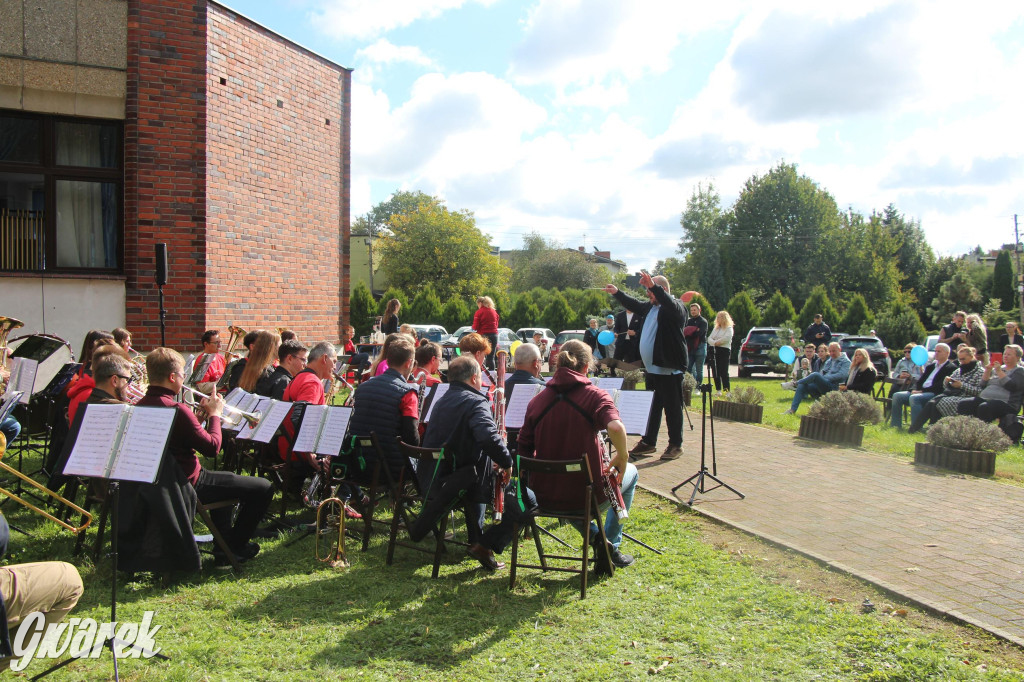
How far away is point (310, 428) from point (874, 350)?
19718 mm

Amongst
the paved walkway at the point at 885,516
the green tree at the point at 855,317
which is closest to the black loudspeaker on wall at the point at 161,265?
the paved walkway at the point at 885,516

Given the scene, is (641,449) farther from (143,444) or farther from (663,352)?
(143,444)

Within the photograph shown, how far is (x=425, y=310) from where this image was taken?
41719 millimetres

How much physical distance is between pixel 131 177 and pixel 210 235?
1356mm

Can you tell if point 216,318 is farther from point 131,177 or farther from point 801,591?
point 801,591

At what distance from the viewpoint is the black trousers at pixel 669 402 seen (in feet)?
29.3

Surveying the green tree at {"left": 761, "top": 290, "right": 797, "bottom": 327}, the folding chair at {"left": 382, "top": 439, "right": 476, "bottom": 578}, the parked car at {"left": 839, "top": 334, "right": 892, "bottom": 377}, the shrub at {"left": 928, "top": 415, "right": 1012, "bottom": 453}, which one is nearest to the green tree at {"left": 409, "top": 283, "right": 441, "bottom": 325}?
the green tree at {"left": 761, "top": 290, "right": 797, "bottom": 327}

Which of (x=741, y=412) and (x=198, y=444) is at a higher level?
(x=198, y=444)

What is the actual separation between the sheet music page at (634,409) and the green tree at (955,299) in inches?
1921

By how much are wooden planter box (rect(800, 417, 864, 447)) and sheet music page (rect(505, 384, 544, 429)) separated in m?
5.99

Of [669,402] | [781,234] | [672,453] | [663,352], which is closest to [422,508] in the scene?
[663,352]

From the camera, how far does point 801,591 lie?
4961 mm

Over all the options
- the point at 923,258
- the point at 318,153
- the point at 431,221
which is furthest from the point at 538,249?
the point at 318,153

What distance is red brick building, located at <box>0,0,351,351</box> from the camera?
10898 millimetres
